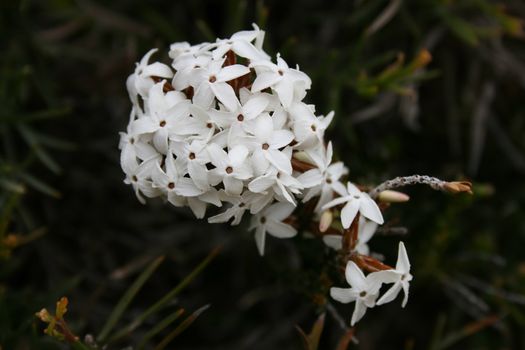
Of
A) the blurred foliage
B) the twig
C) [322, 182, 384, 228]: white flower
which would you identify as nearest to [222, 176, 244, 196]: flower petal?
[322, 182, 384, 228]: white flower

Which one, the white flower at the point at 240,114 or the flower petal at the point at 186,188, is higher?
the white flower at the point at 240,114

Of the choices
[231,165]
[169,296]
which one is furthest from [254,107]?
[169,296]

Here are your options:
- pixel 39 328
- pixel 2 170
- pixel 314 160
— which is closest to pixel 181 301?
pixel 39 328

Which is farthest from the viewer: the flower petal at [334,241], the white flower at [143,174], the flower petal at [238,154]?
the flower petal at [334,241]

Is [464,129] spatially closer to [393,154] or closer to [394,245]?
[393,154]

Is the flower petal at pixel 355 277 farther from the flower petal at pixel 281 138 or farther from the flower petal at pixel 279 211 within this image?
the flower petal at pixel 281 138

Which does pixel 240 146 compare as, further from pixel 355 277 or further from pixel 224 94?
pixel 355 277

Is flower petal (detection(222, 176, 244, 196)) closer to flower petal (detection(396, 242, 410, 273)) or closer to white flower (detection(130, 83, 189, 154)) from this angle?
white flower (detection(130, 83, 189, 154))

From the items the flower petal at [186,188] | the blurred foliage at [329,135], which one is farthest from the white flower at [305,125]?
the blurred foliage at [329,135]
